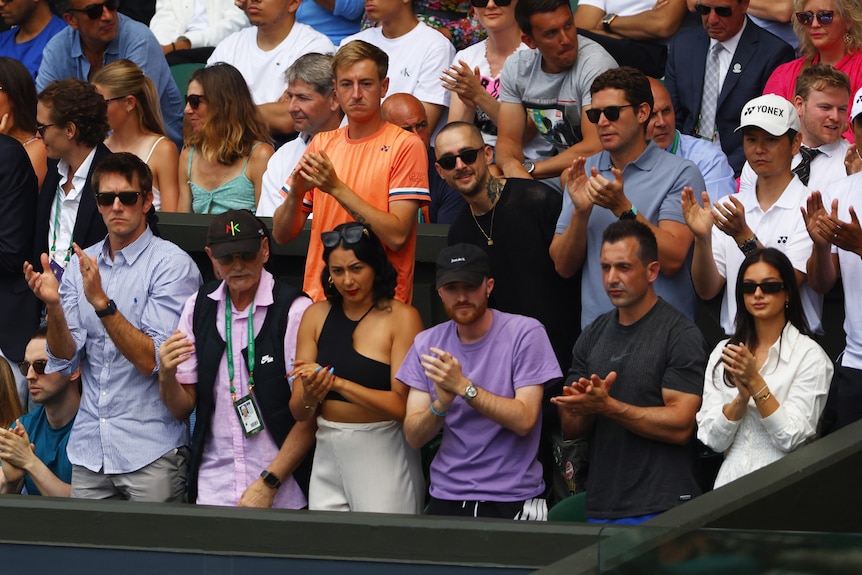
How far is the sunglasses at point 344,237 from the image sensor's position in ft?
20.9

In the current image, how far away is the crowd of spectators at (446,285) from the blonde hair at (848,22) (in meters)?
0.01

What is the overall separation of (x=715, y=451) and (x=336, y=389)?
1.69m

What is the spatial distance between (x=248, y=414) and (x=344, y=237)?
95 cm

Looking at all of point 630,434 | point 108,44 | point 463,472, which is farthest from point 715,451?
point 108,44

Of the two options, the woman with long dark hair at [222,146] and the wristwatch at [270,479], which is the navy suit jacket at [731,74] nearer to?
the woman with long dark hair at [222,146]

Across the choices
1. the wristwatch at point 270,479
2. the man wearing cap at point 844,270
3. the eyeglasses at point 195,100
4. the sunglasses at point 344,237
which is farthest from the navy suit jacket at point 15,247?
the man wearing cap at point 844,270

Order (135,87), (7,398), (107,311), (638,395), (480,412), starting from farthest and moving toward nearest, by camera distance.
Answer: (135,87) < (7,398) < (107,311) < (480,412) < (638,395)

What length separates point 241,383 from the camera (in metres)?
6.55

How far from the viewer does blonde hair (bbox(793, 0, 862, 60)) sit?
24.3ft

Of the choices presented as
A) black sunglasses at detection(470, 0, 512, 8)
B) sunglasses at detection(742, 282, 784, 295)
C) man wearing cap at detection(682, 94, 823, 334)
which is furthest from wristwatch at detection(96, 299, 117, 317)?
black sunglasses at detection(470, 0, 512, 8)

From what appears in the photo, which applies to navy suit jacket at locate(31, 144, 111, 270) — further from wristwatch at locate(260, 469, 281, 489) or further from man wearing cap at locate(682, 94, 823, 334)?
man wearing cap at locate(682, 94, 823, 334)

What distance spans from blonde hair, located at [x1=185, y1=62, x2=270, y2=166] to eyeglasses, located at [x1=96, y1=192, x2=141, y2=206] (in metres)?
1.26

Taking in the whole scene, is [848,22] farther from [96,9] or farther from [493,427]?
[96,9]

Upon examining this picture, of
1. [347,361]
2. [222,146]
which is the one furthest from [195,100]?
[347,361]
